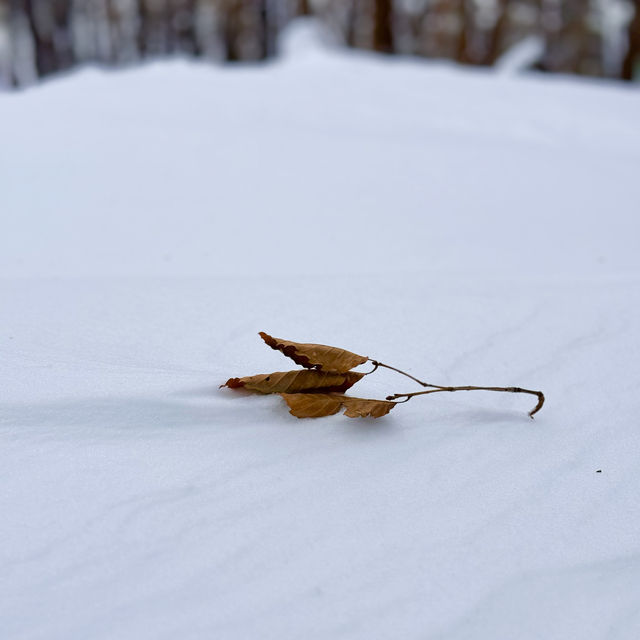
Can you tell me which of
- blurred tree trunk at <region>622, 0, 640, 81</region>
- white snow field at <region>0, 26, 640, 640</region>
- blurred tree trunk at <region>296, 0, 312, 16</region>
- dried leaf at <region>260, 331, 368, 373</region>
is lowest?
white snow field at <region>0, 26, 640, 640</region>

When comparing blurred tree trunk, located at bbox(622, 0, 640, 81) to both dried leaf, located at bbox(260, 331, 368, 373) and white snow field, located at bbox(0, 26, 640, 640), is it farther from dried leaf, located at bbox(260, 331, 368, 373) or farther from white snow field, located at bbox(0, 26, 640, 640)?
dried leaf, located at bbox(260, 331, 368, 373)

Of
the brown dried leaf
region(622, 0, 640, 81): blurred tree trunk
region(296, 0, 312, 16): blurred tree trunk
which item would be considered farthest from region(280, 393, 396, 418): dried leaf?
region(296, 0, 312, 16): blurred tree trunk

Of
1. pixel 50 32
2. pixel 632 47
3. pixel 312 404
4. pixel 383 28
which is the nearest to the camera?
pixel 312 404

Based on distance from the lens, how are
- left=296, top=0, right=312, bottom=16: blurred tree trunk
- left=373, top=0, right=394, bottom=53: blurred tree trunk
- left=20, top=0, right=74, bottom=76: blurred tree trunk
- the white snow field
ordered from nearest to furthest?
the white snow field, left=373, top=0, right=394, bottom=53: blurred tree trunk, left=20, top=0, right=74, bottom=76: blurred tree trunk, left=296, top=0, right=312, bottom=16: blurred tree trunk

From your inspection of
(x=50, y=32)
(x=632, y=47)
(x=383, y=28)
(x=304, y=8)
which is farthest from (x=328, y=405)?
(x=304, y=8)

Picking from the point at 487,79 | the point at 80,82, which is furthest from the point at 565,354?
the point at 487,79

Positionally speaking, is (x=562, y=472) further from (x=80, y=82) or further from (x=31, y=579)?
(x=80, y=82)

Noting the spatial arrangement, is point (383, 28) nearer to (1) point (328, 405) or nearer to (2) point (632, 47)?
(2) point (632, 47)
